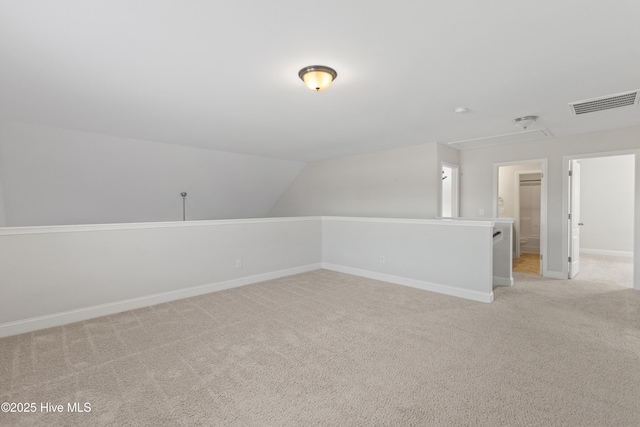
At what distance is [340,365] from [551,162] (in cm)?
502

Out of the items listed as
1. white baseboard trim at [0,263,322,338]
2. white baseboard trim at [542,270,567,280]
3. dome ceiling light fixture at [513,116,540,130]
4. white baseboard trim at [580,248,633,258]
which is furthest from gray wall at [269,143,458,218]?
white baseboard trim at [580,248,633,258]

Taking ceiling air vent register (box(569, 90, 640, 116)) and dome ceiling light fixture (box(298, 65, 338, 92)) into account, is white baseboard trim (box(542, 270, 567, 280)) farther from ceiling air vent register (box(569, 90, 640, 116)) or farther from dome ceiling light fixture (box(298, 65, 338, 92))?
dome ceiling light fixture (box(298, 65, 338, 92))

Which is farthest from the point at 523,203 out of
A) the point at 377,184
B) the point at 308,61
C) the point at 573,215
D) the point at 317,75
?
the point at 308,61

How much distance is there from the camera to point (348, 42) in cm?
206

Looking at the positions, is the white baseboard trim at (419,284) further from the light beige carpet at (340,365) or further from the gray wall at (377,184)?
the gray wall at (377,184)

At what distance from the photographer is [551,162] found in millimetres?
4969

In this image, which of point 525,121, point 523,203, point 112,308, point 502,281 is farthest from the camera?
point 523,203

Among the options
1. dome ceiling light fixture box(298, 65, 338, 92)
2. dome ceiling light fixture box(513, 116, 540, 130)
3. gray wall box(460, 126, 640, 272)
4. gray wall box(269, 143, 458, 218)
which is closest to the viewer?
dome ceiling light fixture box(298, 65, 338, 92)

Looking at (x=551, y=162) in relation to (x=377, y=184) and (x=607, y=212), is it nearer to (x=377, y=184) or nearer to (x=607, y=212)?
(x=377, y=184)

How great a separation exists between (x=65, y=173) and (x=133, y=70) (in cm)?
318

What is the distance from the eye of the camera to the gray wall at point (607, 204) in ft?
21.6

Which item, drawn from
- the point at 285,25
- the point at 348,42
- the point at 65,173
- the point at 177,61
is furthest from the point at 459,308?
the point at 65,173

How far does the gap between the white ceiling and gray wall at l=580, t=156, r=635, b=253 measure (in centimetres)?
377

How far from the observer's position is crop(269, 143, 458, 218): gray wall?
5305 mm
